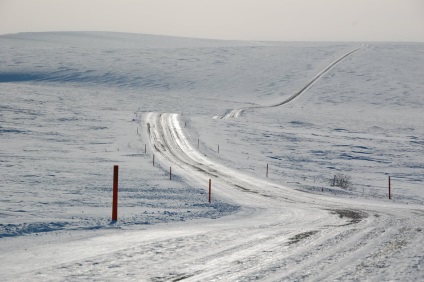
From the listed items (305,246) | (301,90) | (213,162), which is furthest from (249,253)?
(301,90)

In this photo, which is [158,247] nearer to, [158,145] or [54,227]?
[54,227]

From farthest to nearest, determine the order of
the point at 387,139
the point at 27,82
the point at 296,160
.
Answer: the point at 27,82, the point at 387,139, the point at 296,160


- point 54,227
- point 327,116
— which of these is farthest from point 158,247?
point 327,116

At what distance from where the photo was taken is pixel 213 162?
1407 inches

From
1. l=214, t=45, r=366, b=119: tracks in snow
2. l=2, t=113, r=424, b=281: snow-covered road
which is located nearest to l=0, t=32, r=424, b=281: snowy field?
l=2, t=113, r=424, b=281: snow-covered road

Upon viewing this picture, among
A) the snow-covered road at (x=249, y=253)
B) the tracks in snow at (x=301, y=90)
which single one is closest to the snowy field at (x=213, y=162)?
the snow-covered road at (x=249, y=253)

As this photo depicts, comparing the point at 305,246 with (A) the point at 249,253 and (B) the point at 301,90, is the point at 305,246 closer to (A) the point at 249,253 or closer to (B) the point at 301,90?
(A) the point at 249,253

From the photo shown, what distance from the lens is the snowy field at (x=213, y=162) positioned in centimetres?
832

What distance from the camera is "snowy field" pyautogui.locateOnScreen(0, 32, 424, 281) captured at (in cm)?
832

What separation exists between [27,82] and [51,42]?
45.6 metres

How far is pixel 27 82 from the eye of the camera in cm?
8188

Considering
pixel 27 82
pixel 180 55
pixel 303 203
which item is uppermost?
pixel 180 55

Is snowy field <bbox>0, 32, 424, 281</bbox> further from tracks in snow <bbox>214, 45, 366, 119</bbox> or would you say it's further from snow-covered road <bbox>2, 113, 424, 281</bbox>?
tracks in snow <bbox>214, 45, 366, 119</bbox>

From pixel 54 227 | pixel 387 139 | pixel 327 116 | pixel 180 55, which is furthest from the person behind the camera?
pixel 180 55
